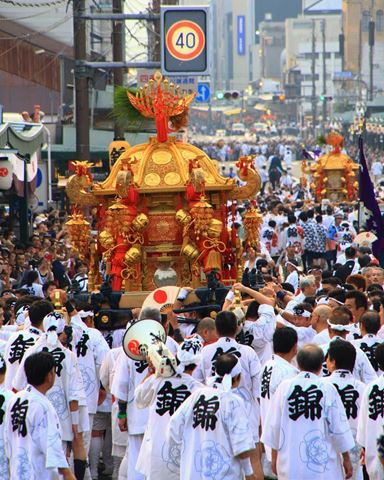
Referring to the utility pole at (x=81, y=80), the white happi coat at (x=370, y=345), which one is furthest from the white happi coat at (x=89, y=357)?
the utility pole at (x=81, y=80)

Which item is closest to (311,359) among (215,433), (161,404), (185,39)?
(215,433)

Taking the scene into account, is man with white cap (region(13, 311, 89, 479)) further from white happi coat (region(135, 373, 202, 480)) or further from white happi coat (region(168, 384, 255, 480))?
white happi coat (region(168, 384, 255, 480))

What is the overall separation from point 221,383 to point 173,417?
36cm

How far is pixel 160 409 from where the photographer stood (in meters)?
9.74

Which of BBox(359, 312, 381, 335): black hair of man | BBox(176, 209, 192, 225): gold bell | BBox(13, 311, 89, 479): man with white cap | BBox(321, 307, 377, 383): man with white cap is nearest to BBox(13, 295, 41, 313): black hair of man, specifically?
BBox(13, 311, 89, 479): man with white cap

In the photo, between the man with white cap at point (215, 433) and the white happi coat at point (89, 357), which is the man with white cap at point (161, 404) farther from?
the white happi coat at point (89, 357)

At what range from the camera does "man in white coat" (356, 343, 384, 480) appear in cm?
915

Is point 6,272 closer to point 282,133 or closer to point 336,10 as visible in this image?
point 282,133

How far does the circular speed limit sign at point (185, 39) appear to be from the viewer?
2444 cm

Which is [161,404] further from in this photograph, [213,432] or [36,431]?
[36,431]

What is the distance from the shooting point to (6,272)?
18.8 m

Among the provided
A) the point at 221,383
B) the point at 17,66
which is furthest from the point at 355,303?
the point at 17,66

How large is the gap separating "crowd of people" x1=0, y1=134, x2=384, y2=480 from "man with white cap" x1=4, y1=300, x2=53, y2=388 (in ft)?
0.03

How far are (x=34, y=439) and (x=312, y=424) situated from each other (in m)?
1.71
